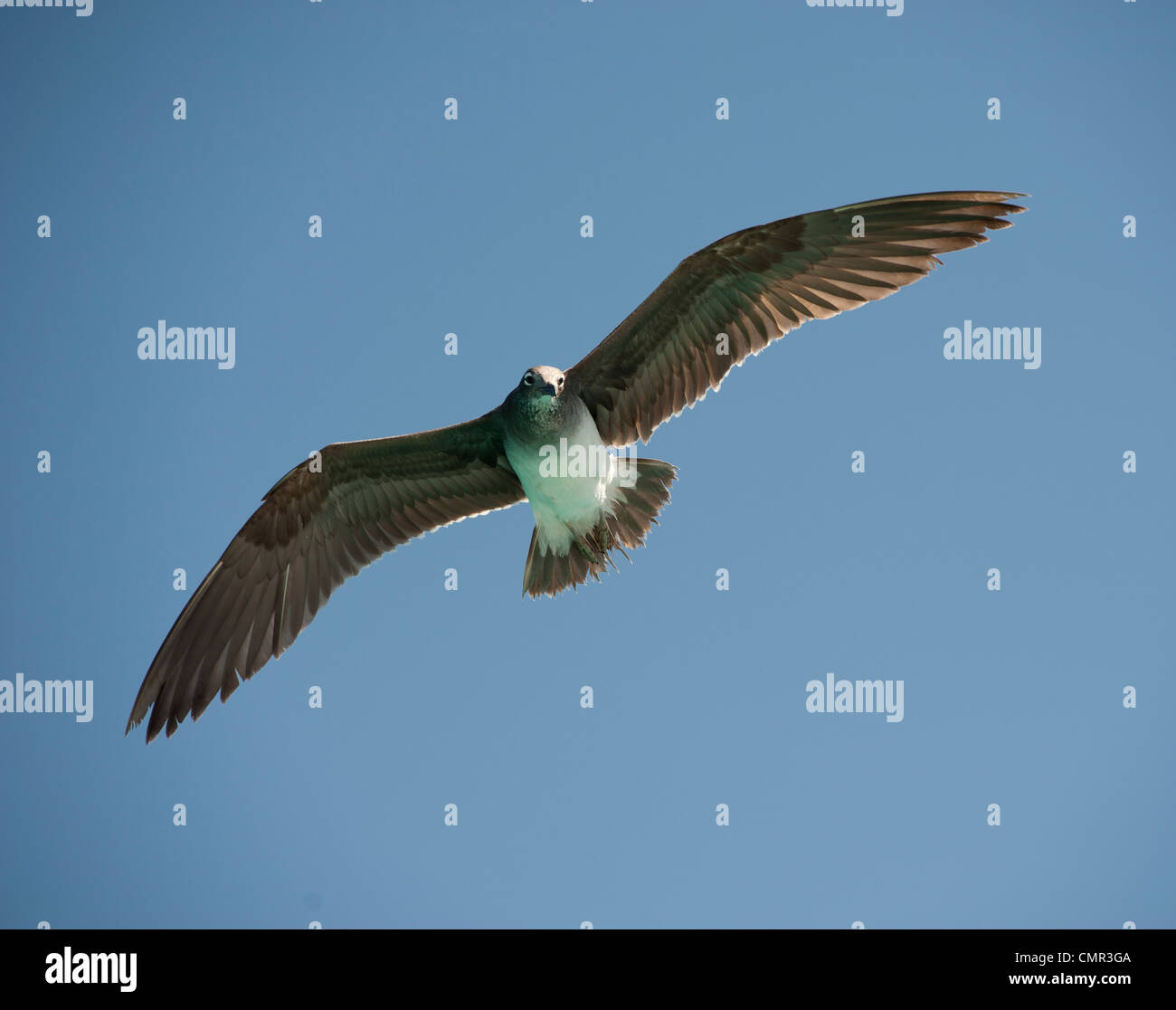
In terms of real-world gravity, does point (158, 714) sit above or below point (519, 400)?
below

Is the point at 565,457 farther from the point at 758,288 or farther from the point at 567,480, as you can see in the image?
the point at 758,288

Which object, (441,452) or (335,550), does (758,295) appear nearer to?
(441,452)

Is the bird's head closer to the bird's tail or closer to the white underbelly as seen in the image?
the white underbelly

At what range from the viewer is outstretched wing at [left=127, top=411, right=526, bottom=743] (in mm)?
11250

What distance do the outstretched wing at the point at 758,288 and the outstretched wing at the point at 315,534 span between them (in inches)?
54.1

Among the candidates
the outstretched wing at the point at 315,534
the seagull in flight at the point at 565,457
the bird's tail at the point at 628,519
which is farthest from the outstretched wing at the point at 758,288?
the outstretched wing at the point at 315,534

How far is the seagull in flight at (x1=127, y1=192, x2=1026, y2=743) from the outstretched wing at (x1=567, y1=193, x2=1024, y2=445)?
0.04 ft

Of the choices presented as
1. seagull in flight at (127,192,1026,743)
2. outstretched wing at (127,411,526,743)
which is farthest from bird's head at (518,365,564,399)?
outstretched wing at (127,411,526,743)

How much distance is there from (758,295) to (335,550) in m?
4.79

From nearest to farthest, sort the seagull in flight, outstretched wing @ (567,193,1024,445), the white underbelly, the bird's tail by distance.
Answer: outstretched wing @ (567,193,1024,445) < the seagull in flight < the white underbelly < the bird's tail

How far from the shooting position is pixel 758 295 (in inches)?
418
